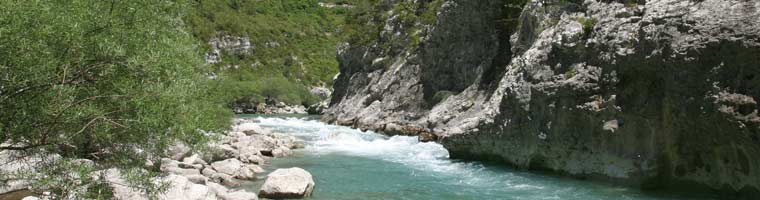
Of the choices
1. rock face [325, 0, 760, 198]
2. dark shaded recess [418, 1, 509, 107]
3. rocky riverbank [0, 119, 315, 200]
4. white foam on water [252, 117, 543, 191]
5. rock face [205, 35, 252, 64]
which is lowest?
rocky riverbank [0, 119, 315, 200]

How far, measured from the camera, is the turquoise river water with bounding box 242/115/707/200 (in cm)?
1688

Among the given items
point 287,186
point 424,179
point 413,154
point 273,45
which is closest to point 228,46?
point 273,45

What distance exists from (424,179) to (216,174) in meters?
6.95

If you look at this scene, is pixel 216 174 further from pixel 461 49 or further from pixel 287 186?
pixel 461 49

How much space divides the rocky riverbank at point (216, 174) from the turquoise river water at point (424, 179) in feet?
2.70

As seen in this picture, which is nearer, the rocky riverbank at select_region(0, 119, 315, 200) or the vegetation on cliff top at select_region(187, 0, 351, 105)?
the rocky riverbank at select_region(0, 119, 315, 200)

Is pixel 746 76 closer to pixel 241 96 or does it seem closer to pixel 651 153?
pixel 651 153

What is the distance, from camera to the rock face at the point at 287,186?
15880 mm

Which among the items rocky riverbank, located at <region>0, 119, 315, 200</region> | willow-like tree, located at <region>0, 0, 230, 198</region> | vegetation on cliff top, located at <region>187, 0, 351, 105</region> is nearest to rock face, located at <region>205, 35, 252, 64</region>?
vegetation on cliff top, located at <region>187, 0, 351, 105</region>

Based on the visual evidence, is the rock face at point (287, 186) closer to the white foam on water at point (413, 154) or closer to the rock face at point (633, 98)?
the white foam on water at point (413, 154)

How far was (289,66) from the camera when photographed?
122062 millimetres

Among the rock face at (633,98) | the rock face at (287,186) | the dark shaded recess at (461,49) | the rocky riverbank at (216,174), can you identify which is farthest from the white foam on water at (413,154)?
the dark shaded recess at (461,49)

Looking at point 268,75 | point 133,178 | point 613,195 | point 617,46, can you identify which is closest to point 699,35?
point 617,46

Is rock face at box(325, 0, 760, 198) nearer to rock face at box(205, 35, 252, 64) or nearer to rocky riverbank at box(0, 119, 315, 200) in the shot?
rocky riverbank at box(0, 119, 315, 200)
